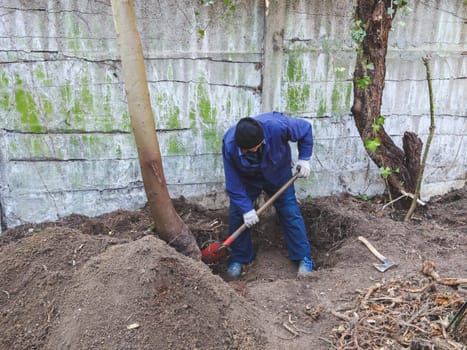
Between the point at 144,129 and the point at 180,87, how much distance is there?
0.98m

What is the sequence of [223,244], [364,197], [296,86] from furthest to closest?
[364,197], [296,86], [223,244]

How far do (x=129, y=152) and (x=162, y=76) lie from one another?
0.77m

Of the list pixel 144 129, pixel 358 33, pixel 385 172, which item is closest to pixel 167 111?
pixel 144 129

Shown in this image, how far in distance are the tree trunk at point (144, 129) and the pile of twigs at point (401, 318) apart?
1349 millimetres

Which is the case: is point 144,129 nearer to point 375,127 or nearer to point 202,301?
point 202,301

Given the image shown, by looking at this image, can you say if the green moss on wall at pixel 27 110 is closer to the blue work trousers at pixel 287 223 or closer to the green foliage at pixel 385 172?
the blue work trousers at pixel 287 223

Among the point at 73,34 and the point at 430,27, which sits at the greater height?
the point at 430,27

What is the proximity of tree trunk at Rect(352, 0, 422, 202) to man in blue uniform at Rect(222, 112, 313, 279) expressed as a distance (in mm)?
703

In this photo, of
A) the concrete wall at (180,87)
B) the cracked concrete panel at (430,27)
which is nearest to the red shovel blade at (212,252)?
the concrete wall at (180,87)

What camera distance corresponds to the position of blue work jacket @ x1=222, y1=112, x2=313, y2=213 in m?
3.51

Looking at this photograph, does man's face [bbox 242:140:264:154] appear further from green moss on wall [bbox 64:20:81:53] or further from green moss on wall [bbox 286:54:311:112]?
green moss on wall [bbox 64:20:81:53]

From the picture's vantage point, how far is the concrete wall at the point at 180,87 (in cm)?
368

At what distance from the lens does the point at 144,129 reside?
311cm

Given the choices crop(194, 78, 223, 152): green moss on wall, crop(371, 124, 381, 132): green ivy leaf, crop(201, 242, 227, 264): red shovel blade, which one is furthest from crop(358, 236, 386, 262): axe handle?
crop(194, 78, 223, 152): green moss on wall
